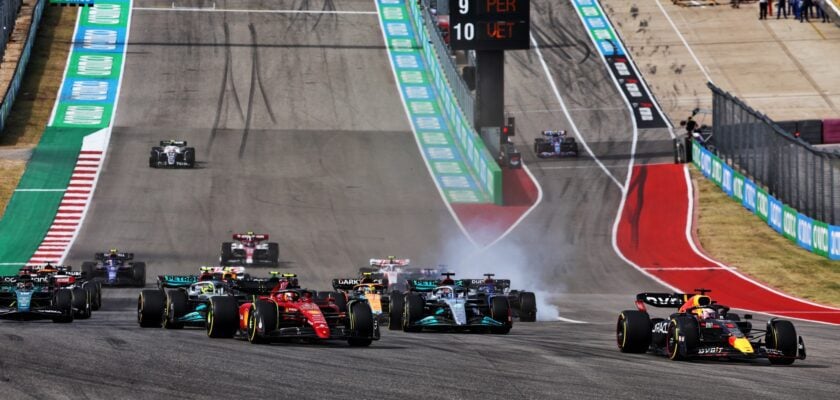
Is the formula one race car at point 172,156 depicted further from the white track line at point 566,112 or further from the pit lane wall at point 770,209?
the pit lane wall at point 770,209

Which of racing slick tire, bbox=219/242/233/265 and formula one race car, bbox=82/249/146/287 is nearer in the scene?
formula one race car, bbox=82/249/146/287

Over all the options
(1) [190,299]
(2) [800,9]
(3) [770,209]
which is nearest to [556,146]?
(3) [770,209]

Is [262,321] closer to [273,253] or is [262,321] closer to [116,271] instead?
[116,271]

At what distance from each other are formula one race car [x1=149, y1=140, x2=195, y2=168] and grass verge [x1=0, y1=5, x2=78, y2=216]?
5.20 meters

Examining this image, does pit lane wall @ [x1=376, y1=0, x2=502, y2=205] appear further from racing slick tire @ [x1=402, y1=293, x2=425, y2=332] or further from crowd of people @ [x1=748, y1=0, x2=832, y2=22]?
racing slick tire @ [x1=402, y1=293, x2=425, y2=332]

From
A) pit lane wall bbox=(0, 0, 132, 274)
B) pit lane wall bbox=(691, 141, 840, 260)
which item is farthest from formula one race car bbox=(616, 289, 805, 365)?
pit lane wall bbox=(0, 0, 132, 274)

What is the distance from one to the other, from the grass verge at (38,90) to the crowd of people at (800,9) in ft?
128

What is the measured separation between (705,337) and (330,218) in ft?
97.6

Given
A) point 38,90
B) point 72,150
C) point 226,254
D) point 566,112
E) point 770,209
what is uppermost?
point 38,90

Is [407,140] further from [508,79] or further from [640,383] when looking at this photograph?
[640,383]

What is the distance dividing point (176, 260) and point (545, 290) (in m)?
11.6

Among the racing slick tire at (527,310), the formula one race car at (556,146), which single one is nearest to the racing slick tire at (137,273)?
the racing slick tire at (527,310)

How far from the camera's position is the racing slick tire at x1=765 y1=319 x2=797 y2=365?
21.7m

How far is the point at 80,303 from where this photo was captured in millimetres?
29781
